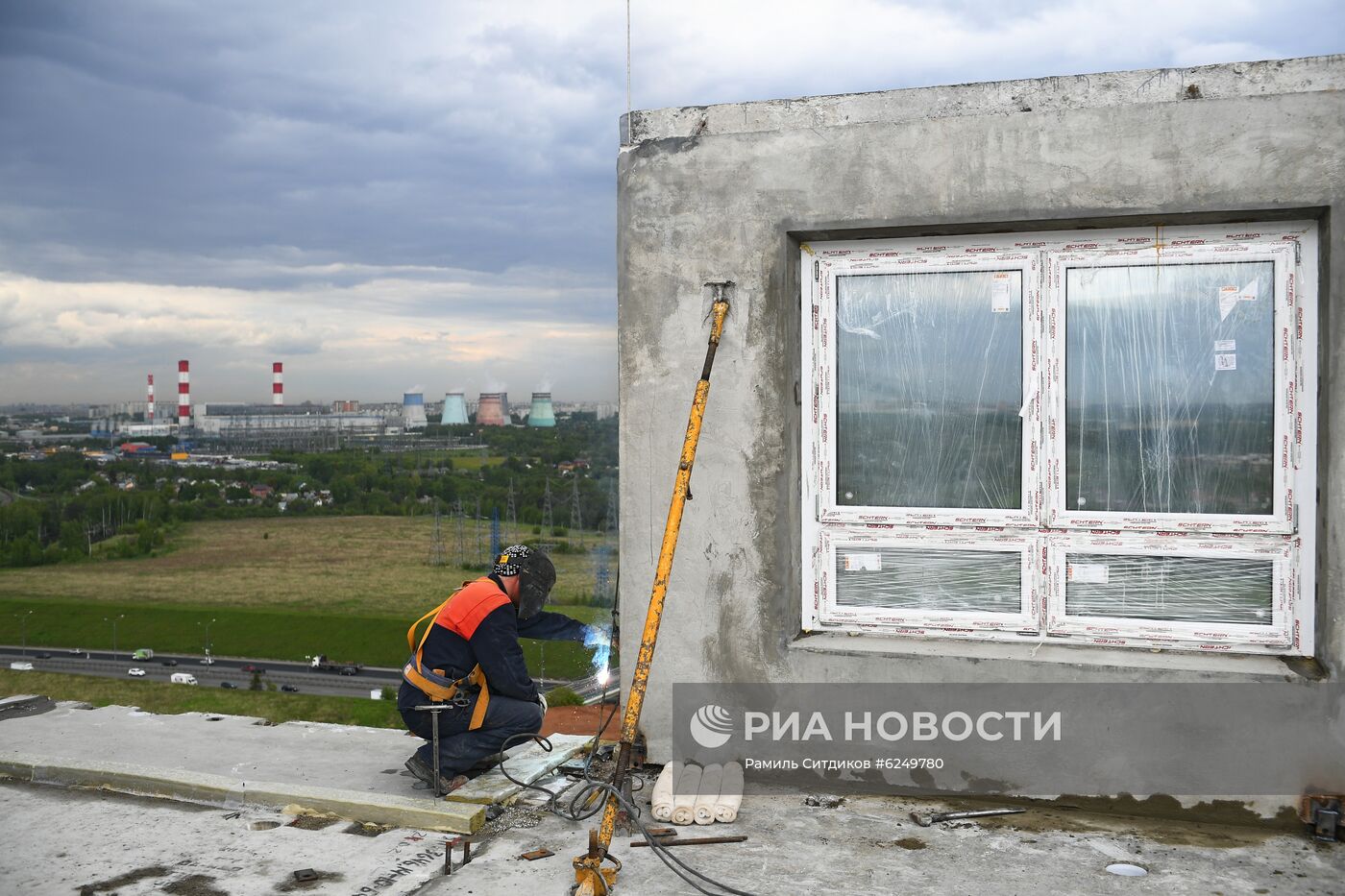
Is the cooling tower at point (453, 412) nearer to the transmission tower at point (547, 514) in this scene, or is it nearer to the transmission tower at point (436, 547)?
the transmission tower at point (436, 547)

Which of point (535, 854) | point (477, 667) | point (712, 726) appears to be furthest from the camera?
point (477, 667)

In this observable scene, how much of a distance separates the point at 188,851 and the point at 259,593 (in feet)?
264

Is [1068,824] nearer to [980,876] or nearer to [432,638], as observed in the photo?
[980,876]

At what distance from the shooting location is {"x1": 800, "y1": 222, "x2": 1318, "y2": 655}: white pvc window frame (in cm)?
389

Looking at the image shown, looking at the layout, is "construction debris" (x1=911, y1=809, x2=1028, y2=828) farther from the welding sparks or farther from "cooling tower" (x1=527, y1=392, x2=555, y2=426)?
"cooling tower" (x1=527, y1=392, x2=555, y2=426)

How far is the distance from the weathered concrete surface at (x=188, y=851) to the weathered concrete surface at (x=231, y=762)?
89 mm

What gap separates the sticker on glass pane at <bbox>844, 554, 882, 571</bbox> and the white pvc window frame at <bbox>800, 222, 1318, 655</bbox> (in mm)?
62

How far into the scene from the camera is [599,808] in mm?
4184

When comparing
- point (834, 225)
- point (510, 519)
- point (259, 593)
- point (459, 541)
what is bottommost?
point (259, 593)

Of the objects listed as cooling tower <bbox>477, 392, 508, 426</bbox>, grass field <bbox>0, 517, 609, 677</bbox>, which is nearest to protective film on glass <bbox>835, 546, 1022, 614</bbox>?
grass field <bbox>0, 517, 609, 677</bbox>

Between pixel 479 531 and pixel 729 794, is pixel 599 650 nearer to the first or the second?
pixel 729 794

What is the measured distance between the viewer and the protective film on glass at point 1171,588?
3.97 metres

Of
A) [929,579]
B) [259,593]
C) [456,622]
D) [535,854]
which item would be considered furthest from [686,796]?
[259,593]

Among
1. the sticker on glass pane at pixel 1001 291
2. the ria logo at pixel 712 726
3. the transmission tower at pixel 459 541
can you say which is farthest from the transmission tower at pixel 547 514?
the sticker on glass pane at pixel 1001 291
